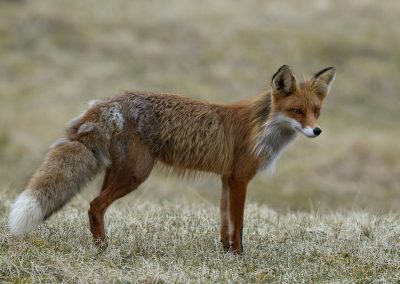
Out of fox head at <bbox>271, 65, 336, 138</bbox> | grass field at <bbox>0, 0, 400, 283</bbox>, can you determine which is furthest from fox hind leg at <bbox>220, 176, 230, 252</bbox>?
fox head at <bbox>271, 65, 336, 138</bbox>

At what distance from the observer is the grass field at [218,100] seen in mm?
6910

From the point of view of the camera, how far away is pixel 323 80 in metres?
8.18

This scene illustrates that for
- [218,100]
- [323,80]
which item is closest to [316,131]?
[323,80]

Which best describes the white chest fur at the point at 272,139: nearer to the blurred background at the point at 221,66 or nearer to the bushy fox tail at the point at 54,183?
the bushy fox tail at the point at 54,183

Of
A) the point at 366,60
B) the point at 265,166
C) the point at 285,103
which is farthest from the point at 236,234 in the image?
the point at 366,60

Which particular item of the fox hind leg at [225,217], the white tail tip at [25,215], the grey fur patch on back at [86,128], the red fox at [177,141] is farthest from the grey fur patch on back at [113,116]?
the fox hind leg at [225,217]

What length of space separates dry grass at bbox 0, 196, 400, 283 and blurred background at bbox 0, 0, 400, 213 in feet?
30.6

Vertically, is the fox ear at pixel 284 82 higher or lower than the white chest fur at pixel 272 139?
higher

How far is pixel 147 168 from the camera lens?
298 inches

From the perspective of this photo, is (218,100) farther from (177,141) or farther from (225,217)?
(177,141)

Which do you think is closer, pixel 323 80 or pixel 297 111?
pixel 297 111

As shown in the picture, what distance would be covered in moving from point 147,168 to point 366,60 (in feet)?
82.5

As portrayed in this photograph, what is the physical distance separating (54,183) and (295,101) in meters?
2.90

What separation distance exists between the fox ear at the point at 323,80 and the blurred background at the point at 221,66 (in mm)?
10226
